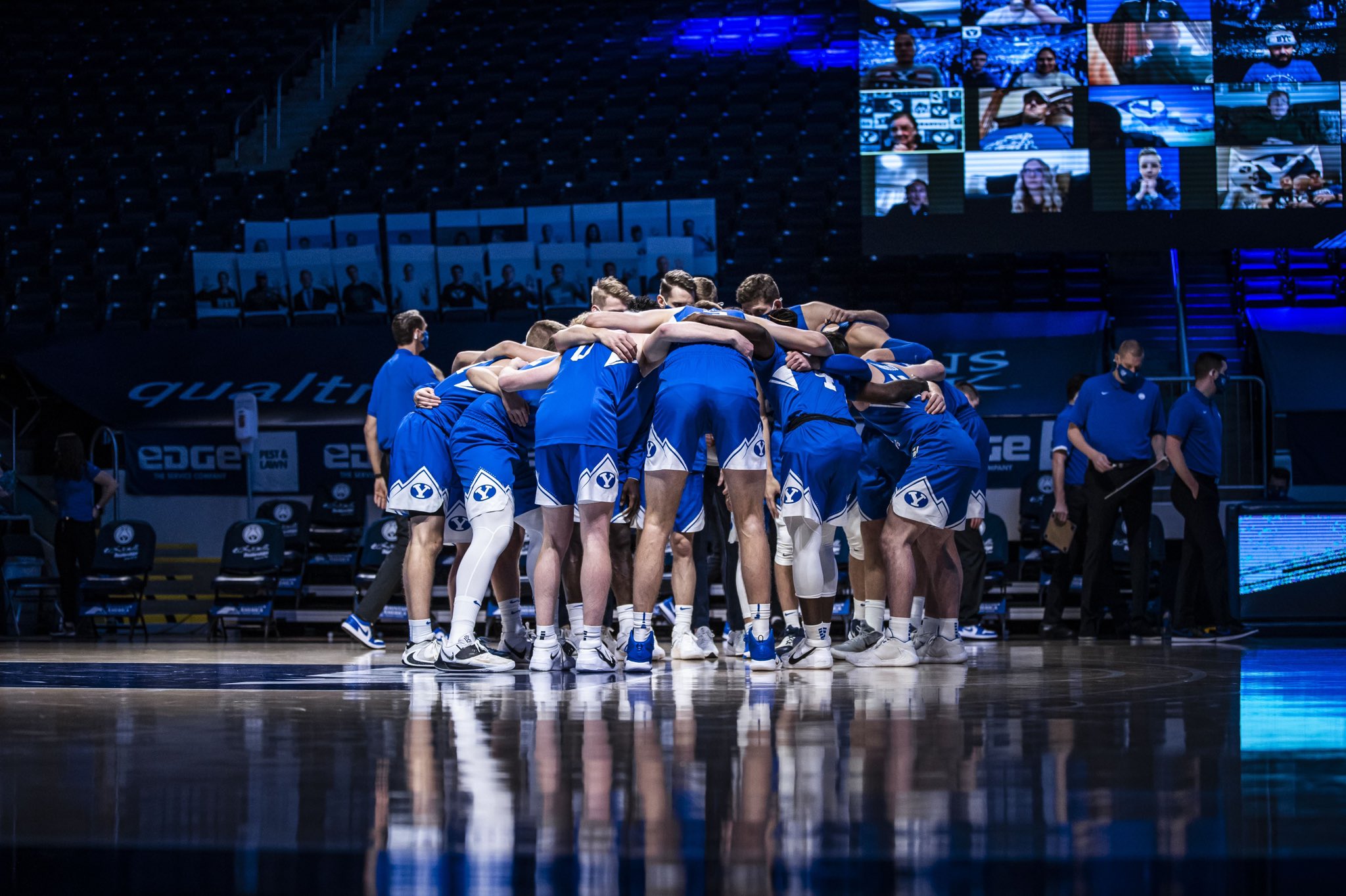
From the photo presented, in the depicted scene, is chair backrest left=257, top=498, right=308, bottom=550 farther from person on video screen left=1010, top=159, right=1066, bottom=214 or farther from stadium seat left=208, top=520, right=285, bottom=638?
person on video screen left=1010, top=159, right=1066, bottom=214

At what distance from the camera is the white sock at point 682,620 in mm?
6758

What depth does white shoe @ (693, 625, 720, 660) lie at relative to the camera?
277 inches

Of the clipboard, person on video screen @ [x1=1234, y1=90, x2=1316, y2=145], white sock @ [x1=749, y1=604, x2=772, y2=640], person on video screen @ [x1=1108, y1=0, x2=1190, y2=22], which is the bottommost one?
white sock @ [x1=749, y1=604, x2=772, y2=640]

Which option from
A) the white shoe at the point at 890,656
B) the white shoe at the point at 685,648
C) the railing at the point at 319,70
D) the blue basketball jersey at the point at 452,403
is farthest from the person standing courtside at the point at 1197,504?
the railing at the point at 319,70

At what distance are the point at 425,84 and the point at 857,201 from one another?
23.9 ft

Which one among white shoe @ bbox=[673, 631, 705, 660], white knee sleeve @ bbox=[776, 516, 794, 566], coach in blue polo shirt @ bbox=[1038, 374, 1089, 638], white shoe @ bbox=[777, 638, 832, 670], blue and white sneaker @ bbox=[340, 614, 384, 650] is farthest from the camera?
coach in blue polo shirt @ bbox=[1038, 374, 1089, 638]

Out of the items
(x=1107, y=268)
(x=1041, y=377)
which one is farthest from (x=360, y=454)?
(x=1107, y=268)

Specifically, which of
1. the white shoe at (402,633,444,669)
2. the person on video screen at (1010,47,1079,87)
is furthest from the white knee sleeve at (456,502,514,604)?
the person on video screen at (1010,47,1079,87)

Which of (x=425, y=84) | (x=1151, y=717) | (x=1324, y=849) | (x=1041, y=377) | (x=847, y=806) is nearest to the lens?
(x=1324, y=849)

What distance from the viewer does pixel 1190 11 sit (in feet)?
39.7

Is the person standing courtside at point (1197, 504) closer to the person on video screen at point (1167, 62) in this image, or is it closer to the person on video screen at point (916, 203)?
the person on video screen at point (916, 203)

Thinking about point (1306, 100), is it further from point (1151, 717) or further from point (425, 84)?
point (425, 84)

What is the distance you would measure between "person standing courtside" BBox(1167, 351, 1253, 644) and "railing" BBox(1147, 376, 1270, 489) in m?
1.81

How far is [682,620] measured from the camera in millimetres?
6758
